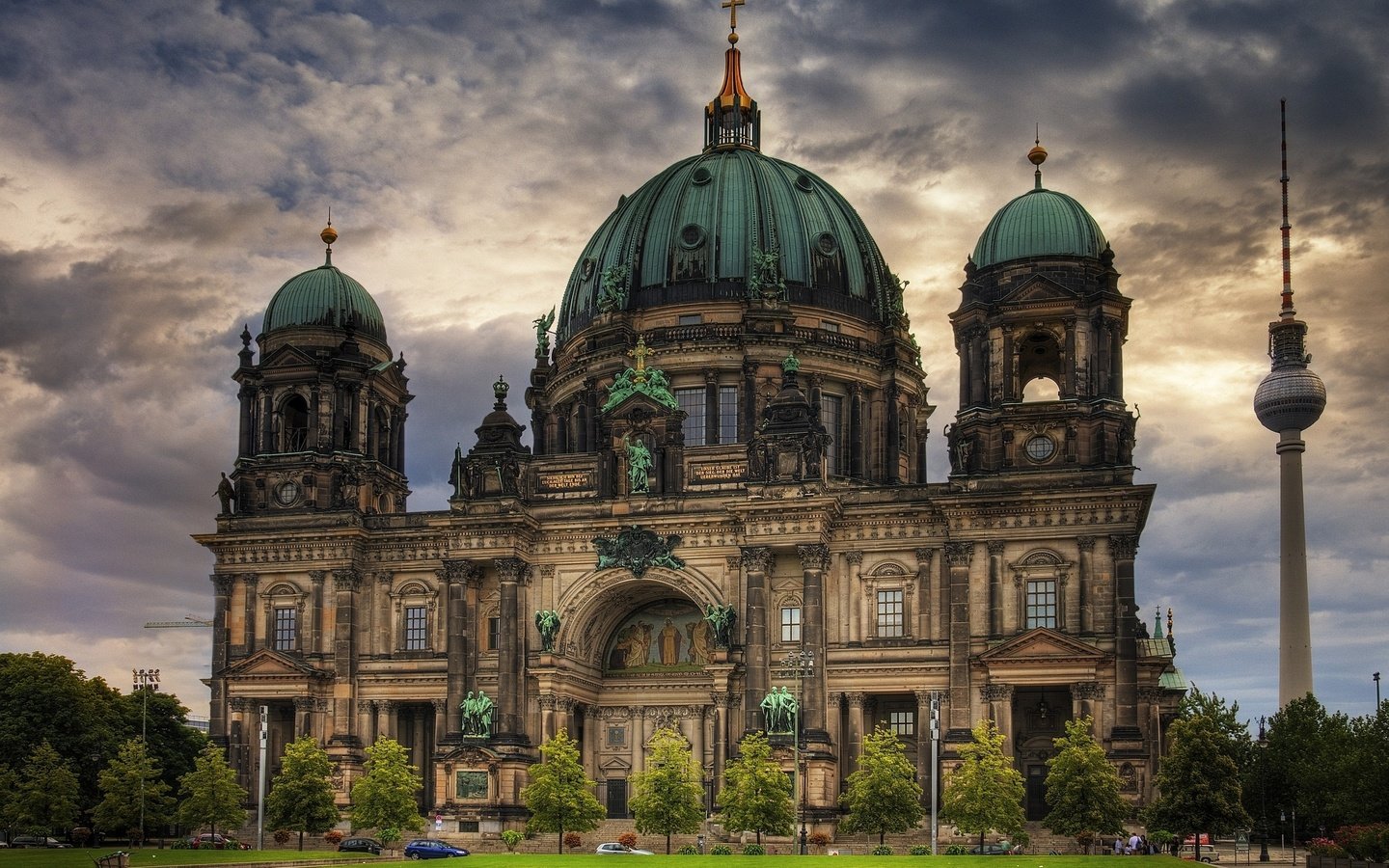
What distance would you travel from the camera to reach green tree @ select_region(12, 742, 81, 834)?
83.8m

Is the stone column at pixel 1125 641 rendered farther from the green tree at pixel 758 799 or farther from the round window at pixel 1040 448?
the green tree at pixel 758 799

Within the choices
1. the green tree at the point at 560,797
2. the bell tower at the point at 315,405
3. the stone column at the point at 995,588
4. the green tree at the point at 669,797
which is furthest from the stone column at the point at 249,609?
the stone column at the point at 995,588

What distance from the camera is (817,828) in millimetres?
81125

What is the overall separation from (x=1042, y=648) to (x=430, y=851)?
28959 millimetres

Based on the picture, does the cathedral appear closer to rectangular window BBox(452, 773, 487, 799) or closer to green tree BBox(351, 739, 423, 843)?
rectangular window BBox(452, 773, 487, 799)

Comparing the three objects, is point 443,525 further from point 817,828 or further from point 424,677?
point 817,828

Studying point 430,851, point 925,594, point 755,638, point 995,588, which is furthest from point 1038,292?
point 430,851

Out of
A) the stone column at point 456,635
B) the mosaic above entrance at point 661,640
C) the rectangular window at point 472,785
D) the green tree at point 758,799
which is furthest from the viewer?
the mosaic above entrance at point 661,640

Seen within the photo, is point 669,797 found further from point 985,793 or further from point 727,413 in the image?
point 727,413

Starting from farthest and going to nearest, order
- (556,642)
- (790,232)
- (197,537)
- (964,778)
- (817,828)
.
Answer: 1. (790,232)
2. (197,537)
3. (556,642)
4. (817,828)
5. (964,778)

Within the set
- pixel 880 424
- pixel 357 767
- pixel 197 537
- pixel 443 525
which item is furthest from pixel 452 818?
pixel 880 424

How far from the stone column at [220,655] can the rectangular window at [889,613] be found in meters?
34.5

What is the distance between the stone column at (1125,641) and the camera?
7906 cm

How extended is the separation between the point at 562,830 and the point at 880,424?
32.2m
